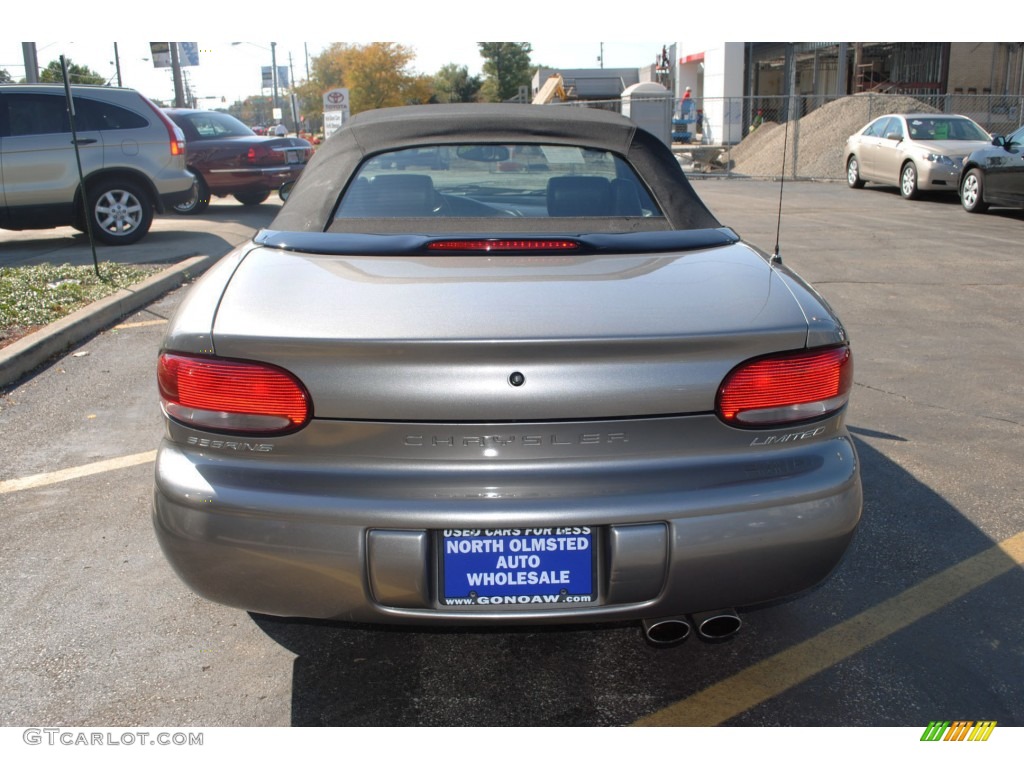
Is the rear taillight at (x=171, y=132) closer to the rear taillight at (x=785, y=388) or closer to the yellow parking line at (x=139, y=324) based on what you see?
the yellow parking line at (x=139, y=324)

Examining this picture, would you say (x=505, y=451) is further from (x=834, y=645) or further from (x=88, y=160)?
(x=88, y=160)

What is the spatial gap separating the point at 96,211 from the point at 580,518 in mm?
10259

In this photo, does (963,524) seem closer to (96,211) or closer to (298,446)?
(298,446)

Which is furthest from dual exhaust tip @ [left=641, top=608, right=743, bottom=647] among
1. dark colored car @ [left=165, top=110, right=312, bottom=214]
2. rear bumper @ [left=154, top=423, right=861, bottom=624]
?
dark colored car @ [left=165, top=110, right=312, bottom=214]

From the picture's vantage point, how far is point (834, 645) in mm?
2910

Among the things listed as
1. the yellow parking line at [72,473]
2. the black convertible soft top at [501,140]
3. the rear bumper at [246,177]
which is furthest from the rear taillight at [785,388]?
the rear bumper at [246,177]

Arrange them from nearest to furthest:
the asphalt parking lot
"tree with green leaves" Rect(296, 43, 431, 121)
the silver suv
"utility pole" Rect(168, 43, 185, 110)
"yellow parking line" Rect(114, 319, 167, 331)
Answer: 1. the asphalt parking lot
2. "yellow parking line" Rect(114, 319, 167, 331)
3. the silver suv
4. "utility pole" Rect(168, 43, 185, 110)
5. "tree with green leaves" Rect(296, 43, 431, 121)

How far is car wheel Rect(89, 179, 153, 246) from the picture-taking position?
35.2ft

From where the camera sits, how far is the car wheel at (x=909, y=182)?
16.7 m

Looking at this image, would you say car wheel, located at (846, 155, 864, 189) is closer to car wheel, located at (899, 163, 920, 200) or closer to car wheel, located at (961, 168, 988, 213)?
car wheel, located at (899, 163, 920, 200)

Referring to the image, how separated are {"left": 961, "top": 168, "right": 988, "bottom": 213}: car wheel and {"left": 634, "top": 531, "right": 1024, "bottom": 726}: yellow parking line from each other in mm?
12672

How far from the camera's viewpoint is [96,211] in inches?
427

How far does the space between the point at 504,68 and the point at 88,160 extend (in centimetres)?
7273

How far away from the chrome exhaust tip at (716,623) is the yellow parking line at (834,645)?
0.69 ft
